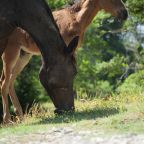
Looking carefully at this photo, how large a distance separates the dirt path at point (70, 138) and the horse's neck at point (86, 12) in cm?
455

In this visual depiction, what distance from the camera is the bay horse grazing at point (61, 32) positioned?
11578 mm

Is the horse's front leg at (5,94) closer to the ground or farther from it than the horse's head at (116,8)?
closer to the ground

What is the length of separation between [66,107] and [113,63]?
14.3 m

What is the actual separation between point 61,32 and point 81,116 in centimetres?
288

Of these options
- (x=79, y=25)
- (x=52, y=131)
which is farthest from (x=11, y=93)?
(x=52, y=131)

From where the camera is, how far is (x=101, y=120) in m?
8.49

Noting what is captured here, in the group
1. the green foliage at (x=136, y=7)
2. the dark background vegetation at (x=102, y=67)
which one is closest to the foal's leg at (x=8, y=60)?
the dark background vegetation at (x=102, y=67)

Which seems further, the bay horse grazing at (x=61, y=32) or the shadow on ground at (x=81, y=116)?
the bay horse grazing at (x=61, y=32)

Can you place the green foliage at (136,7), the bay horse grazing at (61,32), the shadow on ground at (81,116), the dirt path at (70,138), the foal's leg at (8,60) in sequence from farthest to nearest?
the green foliage at (136,7), the bay horse grazing at (61,32), the foal's leg at (8,60), the shadow on ground at (81,116), the dirt path at (70,138)

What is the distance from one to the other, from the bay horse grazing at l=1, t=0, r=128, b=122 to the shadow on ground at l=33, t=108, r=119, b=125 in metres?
2.11

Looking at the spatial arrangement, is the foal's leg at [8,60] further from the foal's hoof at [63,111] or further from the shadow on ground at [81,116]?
the shadow on ground at [81,116]

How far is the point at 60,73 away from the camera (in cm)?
993

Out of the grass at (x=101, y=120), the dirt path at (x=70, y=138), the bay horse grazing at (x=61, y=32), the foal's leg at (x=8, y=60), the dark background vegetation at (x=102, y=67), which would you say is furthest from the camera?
the dark background vegetation at (x=102, y=67)

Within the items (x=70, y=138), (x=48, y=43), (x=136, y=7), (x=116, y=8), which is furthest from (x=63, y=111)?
(x=136, y=7)
